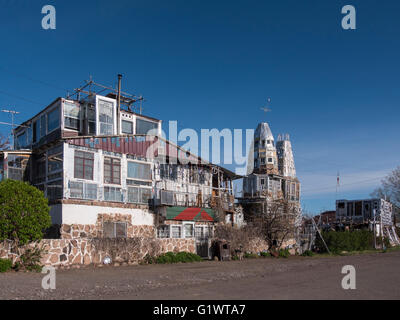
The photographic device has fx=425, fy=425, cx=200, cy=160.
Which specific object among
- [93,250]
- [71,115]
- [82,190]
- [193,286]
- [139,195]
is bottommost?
[193,286]

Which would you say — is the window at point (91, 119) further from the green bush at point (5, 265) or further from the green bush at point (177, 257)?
the green bush at point (5, 265)

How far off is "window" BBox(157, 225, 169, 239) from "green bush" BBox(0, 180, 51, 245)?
33.9 feet

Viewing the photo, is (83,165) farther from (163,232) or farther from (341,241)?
(341,241)

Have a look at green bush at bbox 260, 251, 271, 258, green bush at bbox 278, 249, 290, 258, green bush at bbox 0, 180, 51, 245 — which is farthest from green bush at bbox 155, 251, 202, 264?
green bush at bbox 0, 180, 51, 245

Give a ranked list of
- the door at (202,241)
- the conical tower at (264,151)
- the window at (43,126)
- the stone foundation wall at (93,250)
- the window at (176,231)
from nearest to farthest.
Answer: the stone foundation wall at (93,250) → the window at (176,231) → the window at (43,126) → the door at (202,241) → the conical tower at (264,151)

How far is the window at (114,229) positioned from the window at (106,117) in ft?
21.7

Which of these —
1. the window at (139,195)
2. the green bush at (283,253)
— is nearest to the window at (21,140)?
the window at (139,195)

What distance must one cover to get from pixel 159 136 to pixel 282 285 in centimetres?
1759

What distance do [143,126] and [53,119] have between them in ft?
21.2

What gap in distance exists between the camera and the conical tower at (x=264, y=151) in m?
53.0

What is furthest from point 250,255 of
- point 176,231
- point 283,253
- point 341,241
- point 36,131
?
point 36,131

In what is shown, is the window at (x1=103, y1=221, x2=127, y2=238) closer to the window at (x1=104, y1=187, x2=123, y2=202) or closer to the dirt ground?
the window at (x1=104, y1=187, x2=123, y2=202)

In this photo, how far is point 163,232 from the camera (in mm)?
28547
